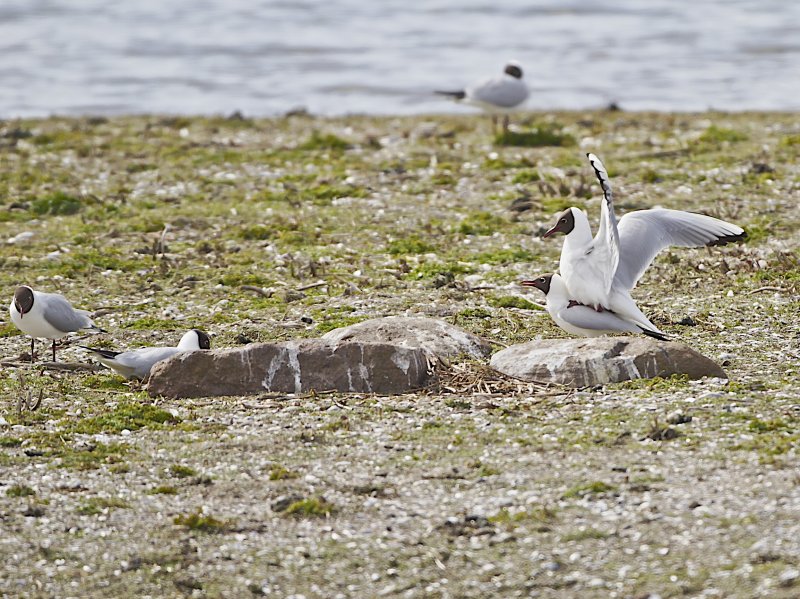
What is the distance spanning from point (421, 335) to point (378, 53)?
67.0ft

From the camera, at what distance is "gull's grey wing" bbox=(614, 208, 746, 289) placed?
28.1 ft

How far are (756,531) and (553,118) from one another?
44.4ft

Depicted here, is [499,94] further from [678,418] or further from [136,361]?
[678,418]

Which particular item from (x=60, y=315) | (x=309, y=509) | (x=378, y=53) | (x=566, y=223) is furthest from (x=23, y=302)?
(x=378, y=53)

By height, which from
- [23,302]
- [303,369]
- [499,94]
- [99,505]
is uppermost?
[499,94]

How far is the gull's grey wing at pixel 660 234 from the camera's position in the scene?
8570 mm

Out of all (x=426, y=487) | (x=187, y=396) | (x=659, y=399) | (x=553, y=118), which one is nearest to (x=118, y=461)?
(x=187, y=396)

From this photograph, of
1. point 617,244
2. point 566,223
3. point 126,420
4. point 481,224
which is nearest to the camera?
point 126,420

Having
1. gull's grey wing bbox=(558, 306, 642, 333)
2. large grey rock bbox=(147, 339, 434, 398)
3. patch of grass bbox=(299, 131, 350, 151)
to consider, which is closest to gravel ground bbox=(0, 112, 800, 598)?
large grey rock bbox=(147, 339, 434, 398)

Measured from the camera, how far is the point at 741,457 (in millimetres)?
6211

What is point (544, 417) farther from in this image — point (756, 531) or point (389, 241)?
point (389, 241)

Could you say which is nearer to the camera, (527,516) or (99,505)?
(527,516)

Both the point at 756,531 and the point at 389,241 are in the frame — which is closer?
the point at 756,531

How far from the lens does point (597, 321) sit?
8203mm
